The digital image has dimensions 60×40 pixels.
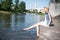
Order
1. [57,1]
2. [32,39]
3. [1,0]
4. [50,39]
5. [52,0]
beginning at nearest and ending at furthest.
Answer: [50,39] → [32,39] → [52,0] → [57,1] → [1,0]

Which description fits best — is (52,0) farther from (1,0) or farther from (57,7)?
(1,0)

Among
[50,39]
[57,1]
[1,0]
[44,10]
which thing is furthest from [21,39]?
[1,0]

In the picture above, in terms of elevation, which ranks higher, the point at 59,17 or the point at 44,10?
the point at 44,10

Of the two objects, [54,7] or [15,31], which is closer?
[15,31]

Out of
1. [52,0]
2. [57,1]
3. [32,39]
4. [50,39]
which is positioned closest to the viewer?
[50,39]

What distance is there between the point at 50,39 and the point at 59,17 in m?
12.8

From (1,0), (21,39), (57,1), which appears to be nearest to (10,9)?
(1,0)

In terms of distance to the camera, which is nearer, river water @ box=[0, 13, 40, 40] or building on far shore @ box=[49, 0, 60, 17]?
river water @ box=[0, 13, 40, 40]

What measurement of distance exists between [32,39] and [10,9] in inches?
680

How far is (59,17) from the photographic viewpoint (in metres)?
19.0

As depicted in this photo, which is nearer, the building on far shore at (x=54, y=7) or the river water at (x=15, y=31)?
the river water at (x=15, y=31)

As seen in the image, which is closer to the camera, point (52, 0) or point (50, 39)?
point (50, 39)

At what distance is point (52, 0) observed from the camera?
18719mm

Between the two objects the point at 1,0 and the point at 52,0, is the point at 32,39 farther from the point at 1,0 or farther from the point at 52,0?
the point at 1,0
